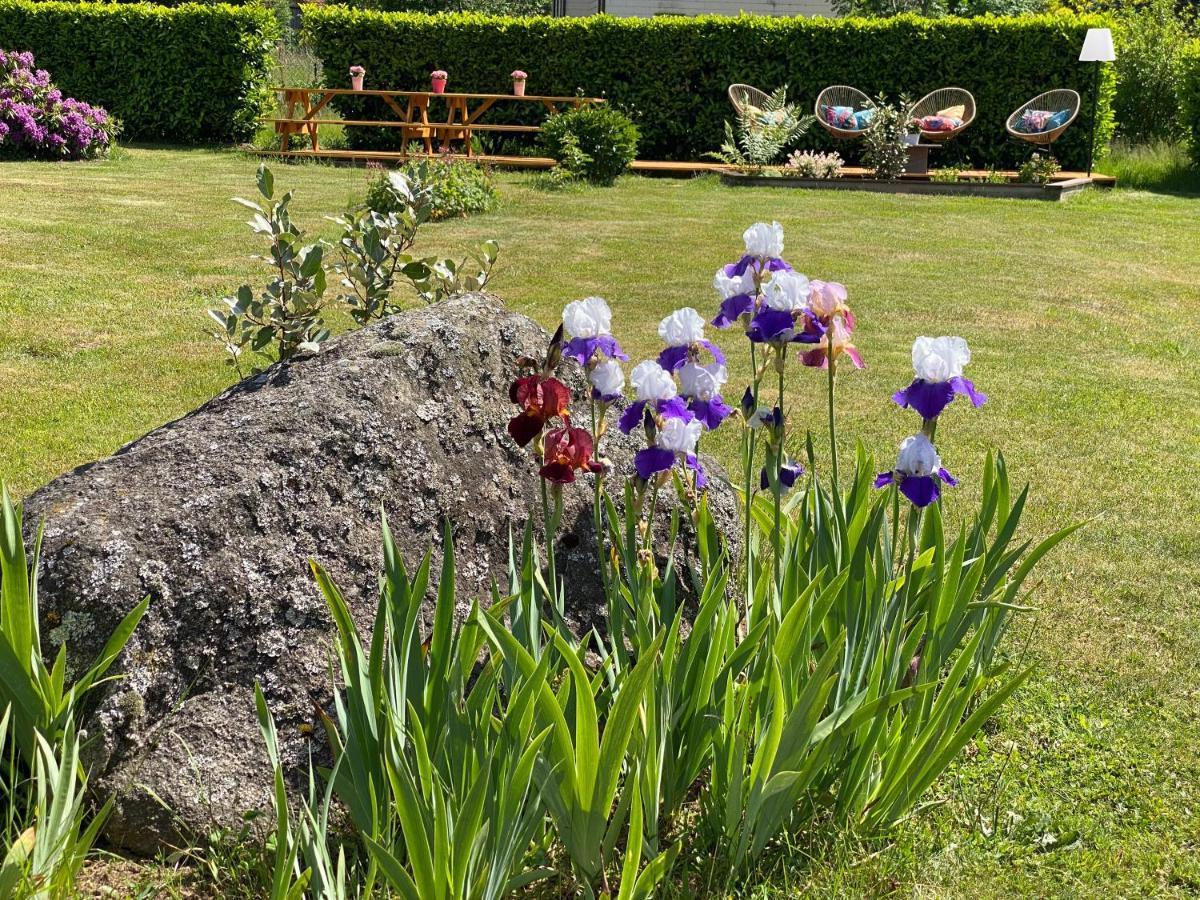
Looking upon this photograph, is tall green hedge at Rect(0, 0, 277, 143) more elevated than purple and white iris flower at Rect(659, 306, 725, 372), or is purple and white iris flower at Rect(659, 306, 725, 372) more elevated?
tall green hedge at Rect(0, 0, 277, 143)

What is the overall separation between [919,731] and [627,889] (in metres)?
0.68

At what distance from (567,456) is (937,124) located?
1406 centimetres

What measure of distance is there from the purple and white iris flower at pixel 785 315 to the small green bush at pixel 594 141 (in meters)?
11.4

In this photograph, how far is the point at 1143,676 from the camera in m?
3.23

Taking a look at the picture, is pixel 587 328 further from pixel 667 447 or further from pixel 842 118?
pixel 842 118

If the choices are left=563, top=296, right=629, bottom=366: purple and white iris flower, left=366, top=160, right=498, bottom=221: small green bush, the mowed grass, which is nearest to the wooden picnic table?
the mowed grass

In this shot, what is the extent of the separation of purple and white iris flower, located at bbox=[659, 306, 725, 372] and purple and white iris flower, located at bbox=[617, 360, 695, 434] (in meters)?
0.07

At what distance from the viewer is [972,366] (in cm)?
647

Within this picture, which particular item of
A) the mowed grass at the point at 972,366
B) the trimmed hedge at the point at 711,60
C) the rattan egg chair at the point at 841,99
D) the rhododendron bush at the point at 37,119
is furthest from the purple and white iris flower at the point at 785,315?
the trimmed hedge at the point at 711,60

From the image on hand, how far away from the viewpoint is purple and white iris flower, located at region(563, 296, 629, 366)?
2.15m

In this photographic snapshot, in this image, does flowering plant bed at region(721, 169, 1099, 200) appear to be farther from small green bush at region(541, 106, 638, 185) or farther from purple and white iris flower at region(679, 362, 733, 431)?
purple and white iris flower at region(679, 362, 733, 431)

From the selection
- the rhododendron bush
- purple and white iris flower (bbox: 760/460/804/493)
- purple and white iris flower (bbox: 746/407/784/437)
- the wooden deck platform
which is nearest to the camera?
purple and white iris flower (bbox: 746/407/784/437)

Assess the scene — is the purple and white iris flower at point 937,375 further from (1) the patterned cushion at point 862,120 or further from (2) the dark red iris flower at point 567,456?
(1) the patterned cushion at point 862,120

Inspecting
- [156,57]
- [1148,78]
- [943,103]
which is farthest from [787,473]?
[1148,78]
